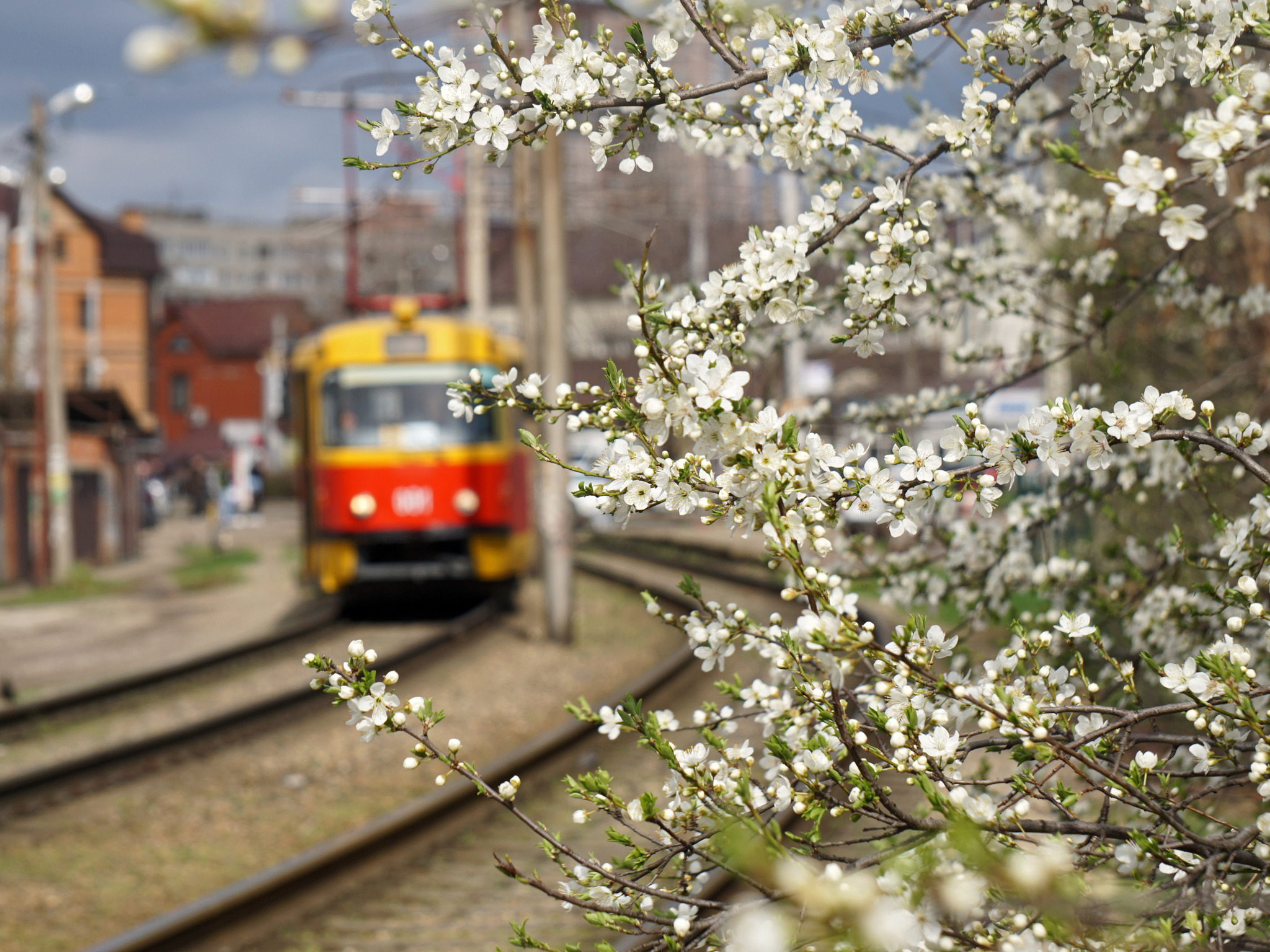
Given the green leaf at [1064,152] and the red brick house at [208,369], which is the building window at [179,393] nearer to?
the red brick house at [208,369]

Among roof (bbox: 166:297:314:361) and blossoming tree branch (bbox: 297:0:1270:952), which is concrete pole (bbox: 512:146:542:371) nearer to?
blossoming tree branch (bbox: 297:0:1270:952)

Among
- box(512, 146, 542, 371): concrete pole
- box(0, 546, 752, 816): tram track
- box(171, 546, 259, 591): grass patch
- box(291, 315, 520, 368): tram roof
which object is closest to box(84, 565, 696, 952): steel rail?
box(0, 546, 752, 816): tram track

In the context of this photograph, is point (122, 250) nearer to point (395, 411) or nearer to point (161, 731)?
point (395, 411)

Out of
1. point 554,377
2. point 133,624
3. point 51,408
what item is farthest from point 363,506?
point 51,408

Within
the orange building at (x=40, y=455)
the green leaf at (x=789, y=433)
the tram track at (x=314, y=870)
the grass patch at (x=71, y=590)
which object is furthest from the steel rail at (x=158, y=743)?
the orange building at (x=40, y=455)

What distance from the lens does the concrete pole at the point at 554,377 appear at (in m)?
12.5

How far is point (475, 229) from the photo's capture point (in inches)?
828

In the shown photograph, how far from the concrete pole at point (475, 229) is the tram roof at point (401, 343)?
19.1ft

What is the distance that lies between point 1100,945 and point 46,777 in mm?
7429

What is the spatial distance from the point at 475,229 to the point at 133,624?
27.5ft

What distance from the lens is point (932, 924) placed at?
6.05ft

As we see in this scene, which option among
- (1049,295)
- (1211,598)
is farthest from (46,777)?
(1211,598)

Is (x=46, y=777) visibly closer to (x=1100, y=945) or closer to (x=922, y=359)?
(x=1100, y=945)

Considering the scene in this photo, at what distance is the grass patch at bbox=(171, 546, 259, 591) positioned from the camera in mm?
21875
